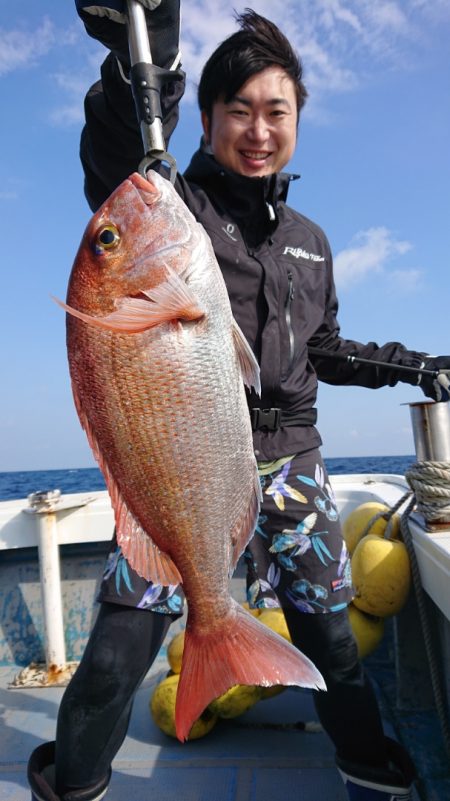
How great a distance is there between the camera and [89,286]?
166 cm

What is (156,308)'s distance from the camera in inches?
61.3

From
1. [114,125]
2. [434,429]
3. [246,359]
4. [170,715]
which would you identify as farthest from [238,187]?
[170,715]

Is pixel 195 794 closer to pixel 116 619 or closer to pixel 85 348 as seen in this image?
pixel 116 619

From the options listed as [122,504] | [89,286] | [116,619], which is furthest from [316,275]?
[116,619]

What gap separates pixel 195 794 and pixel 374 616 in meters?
1.24

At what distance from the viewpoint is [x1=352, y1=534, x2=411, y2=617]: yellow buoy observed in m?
2.99

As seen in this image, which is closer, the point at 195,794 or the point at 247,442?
the point at 247,442

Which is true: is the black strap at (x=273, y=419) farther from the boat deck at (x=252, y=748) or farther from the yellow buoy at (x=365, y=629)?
the yellow buoy at (x=365, y=629)

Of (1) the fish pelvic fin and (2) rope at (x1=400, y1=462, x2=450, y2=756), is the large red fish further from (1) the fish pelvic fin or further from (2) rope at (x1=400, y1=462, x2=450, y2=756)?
(2) rope at (x1=400, y1=462, x2=450, y2=756)

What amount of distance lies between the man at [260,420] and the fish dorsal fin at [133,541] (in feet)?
1.30

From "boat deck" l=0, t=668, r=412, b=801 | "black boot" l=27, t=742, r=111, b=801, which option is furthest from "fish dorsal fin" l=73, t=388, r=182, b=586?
"boat deck" l=0, t=668, r=412, b=801

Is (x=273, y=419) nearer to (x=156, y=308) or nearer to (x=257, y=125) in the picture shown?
(x=156, y=308)

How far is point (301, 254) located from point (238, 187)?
39cm

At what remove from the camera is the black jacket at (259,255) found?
6.84 ft
